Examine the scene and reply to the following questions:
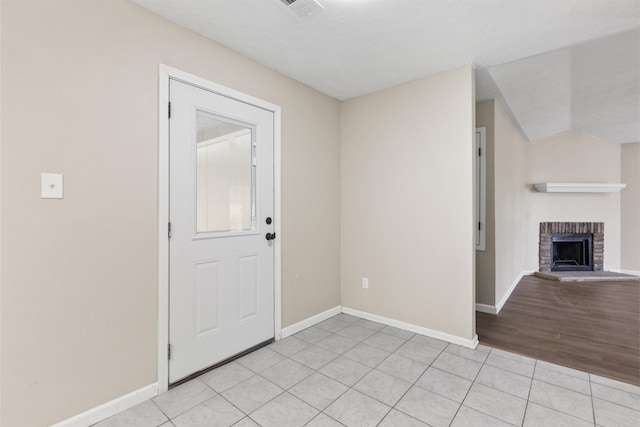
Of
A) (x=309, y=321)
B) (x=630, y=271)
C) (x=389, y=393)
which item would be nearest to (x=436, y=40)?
(x=389, y=393)

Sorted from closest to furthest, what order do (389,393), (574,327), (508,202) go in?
(389,393) < (574,327) < (508,202)

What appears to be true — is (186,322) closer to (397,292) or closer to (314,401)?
(314,401)

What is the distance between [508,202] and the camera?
4098 millimetres

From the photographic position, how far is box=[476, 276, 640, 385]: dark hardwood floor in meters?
2.38

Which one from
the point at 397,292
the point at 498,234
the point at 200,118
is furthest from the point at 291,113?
the point at 498,234

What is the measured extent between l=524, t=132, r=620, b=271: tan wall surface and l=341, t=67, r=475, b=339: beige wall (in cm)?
382

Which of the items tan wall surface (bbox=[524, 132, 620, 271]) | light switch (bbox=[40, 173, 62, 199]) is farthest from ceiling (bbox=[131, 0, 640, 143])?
tan wall surface (bbox=[524, 132, 620, 271])

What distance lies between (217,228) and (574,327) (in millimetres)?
3666

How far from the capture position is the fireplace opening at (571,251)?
18.4 ft

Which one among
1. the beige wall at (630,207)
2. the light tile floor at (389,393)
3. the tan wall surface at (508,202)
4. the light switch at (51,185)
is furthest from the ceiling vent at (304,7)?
the beige wall at (630,207)

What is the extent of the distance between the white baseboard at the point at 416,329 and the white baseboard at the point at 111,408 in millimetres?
2086

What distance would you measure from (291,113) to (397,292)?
2103 millimetres

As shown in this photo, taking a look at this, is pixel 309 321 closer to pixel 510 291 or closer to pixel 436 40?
pixel 436 40

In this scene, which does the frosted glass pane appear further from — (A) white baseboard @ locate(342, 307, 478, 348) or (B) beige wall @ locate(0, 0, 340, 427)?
(A) white baseboard @ locate(342, 307, 478, 348)
